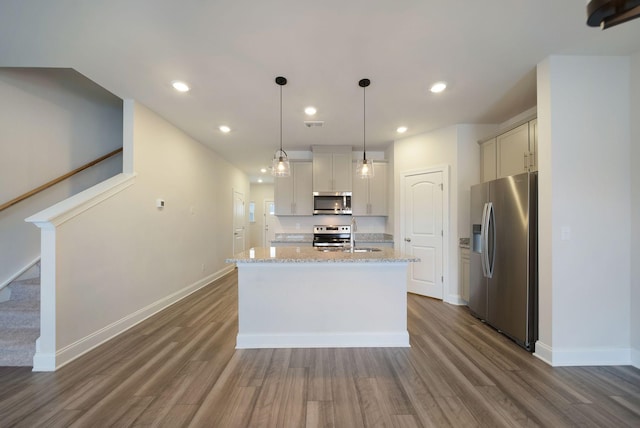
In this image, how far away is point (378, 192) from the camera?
4.98 meters

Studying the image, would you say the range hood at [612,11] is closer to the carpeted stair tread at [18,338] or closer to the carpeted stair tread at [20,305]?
the carpeted stair tread at [18,338]

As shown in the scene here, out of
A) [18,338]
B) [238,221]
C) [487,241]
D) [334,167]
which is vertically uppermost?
[334,167]

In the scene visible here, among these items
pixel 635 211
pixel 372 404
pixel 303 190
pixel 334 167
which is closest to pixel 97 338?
pixel 372 404

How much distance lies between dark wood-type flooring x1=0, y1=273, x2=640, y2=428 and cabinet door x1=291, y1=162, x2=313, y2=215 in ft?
9.32

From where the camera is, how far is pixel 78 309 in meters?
2.31

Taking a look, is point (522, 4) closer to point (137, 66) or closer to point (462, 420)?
point (462, 420)

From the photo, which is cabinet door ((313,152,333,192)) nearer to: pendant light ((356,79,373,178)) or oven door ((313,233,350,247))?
oven door ((313,233,350,247))

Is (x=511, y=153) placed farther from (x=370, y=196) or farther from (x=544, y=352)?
(x=370, y=196)

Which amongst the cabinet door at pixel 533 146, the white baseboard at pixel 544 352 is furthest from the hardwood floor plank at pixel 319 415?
the cabinet door at pixel 533 146

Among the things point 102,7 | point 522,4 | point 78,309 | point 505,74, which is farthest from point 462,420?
point 102,7

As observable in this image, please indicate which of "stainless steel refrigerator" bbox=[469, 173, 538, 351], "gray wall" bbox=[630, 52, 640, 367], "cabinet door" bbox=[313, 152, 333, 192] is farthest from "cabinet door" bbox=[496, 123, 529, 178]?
"cabinet door" bbox=[313, 152, 333, 192]

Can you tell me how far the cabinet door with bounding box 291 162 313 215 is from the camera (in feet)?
16.3

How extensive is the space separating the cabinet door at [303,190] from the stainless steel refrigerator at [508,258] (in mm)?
2813

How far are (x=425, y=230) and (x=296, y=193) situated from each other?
2.45 metres
